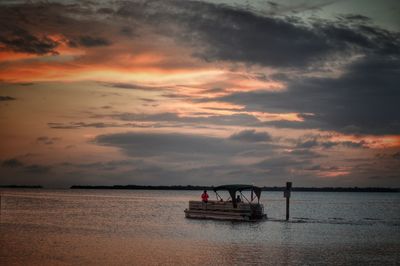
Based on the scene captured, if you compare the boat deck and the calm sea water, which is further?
the boat deck

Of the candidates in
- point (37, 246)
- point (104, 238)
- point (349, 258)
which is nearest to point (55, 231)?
point (104, 238)

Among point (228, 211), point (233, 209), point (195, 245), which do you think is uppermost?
point (233, 209)

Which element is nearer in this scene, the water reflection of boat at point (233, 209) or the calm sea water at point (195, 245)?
the calm sea water at point (195, 245)

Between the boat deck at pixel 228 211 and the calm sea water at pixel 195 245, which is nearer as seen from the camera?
the calm sea water at pixel 195 245

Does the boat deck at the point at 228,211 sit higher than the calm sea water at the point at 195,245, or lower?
higher

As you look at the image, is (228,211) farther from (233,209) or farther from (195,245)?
(195,245)

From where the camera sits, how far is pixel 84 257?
30141mm

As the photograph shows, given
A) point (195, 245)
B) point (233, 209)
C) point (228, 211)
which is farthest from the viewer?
point (228, 211)

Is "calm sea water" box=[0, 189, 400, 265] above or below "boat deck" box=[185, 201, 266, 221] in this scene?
below

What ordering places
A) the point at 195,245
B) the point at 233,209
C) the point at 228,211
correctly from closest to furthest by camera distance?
the point at 195,245, the point at 233,209, the point at 228,211

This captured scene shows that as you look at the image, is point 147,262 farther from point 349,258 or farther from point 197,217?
point 197,217

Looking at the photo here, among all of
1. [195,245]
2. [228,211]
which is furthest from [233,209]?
[195,245]

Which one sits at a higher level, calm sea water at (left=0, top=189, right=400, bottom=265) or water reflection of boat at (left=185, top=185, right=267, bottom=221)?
water reflection of boat at (left=185, top=185, right=267, bottom=221)

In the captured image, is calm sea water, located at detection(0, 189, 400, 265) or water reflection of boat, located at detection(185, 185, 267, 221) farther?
water reflection of boat, located at detection(185, 185, 267, 221)
